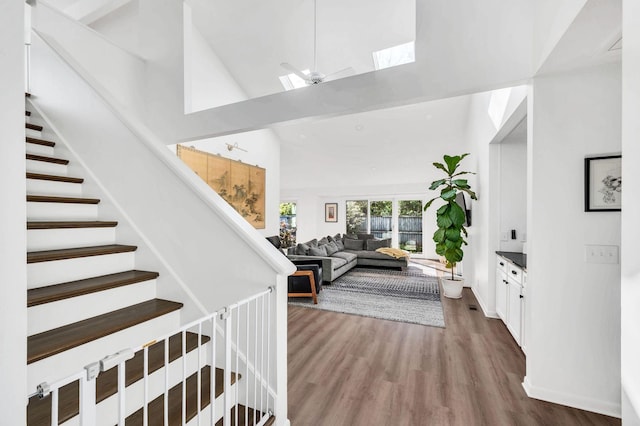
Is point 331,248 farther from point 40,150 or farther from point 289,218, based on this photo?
point 40,150

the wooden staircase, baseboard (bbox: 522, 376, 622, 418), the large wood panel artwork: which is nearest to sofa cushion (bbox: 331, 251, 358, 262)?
the large wood panel artwork

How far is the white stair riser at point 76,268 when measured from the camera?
4.84 feet

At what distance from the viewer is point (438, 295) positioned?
185 inches

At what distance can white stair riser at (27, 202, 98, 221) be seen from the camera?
177 cm

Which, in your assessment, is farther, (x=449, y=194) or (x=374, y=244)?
(x=374, y=244)

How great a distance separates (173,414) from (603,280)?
2714mm

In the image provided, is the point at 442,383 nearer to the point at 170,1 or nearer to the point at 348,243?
the point at 170,1

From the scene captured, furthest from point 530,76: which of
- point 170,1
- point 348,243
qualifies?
point 348,243

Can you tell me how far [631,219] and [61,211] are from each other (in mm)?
2924

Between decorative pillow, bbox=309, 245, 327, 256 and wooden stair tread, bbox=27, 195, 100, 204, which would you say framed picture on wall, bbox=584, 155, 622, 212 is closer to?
wooden stair tread, bbox=27, 195, 100, 204

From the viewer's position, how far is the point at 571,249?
1.99m

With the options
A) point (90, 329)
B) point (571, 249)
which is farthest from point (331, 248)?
point (90, 329)

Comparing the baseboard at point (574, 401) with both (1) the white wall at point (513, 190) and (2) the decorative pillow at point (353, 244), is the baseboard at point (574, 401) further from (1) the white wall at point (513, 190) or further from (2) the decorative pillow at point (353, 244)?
(2) the decorative pillow at point (353, 244)

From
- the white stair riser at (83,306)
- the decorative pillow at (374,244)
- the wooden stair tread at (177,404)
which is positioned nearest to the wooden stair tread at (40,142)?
the white stair riser at (83,306)
